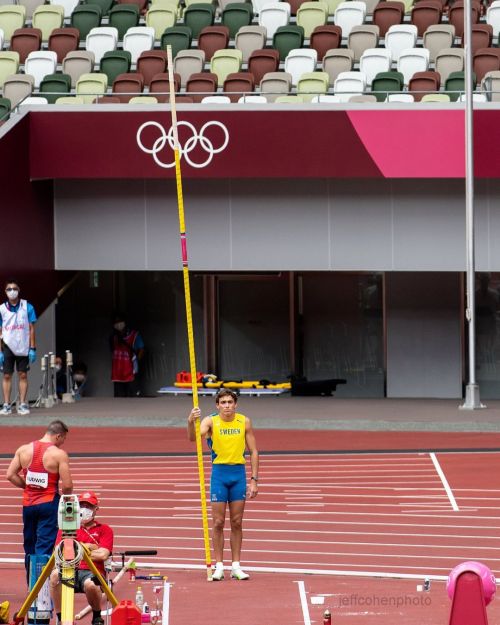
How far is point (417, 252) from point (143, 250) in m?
4.68

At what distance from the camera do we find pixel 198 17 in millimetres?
29969

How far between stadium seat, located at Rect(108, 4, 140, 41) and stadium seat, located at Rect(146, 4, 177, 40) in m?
0.30

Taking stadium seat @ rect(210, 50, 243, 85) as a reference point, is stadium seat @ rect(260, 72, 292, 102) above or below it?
below

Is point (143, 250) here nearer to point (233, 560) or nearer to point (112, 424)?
point (112, 424)

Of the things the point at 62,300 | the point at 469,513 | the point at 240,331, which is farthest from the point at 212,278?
the point at 469,513

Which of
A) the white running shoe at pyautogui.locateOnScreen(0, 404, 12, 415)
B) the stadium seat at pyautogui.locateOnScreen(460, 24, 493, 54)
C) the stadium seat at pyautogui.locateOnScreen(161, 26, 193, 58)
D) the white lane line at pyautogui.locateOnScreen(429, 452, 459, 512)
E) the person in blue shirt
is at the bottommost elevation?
the white lane line at pyautogui.locateOnScreen(429, 452, 459, 512)

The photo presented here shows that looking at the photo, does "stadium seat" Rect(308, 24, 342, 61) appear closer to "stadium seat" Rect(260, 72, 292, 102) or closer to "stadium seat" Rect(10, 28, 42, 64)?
"stadium seat" Rect(260, 72, 292, 102)

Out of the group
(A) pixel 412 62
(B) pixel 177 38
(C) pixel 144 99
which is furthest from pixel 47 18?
(A) pixel 412 62

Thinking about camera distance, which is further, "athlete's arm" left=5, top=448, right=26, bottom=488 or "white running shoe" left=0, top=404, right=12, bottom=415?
"white running shoe" left=0, top=404, right=12, bottom=415

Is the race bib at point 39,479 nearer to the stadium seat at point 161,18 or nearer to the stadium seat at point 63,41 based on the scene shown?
the stadium seat at point 63,41

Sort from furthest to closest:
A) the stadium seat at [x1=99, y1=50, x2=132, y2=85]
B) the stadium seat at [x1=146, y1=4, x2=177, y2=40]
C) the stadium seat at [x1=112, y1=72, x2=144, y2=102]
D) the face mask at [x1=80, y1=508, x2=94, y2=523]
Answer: the stadium seat at [x1=146, y1=4, x2=177, y2=40], the stadium seat at [x1=99, y1=50, x2=132, y2=85], the stadium seat at [x1=112, y1=72, x2=144, y2=102], the face mask at [x1=80, y1=508, x2=94, y2=523]

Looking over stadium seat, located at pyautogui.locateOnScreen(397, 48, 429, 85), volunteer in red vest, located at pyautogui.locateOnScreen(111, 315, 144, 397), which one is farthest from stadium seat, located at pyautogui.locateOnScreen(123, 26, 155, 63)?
volunteer in red vest, located at pyautogui.locateOnScreen(111, 315, 144, 397)

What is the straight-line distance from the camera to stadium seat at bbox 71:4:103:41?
30406mm

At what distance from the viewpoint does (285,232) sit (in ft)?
84.4
